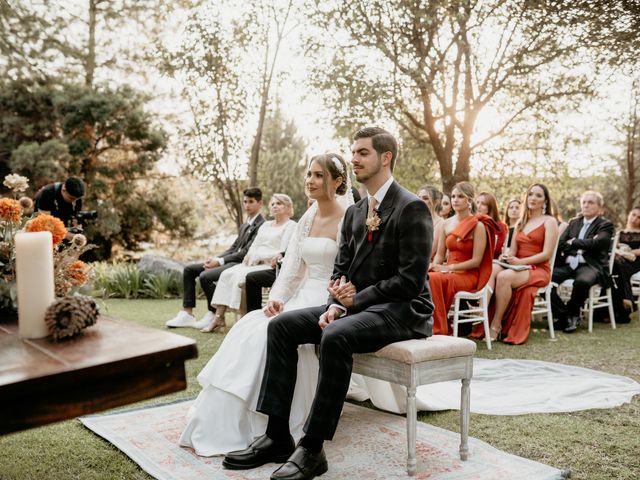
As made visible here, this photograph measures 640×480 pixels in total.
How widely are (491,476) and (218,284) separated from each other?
4.80 m

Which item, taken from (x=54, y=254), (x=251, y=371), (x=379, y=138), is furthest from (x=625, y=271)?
(x=54, y=254)

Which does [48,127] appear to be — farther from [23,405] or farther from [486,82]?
[23,405]

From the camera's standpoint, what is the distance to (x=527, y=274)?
6859 mm

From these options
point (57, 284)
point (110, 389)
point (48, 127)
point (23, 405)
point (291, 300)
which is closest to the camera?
point (23, 405)

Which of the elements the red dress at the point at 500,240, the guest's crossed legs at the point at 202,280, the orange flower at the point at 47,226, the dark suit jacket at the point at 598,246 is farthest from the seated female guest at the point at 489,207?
the orange flower at the point at 47,226

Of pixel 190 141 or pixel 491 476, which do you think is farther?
pixel 190 141

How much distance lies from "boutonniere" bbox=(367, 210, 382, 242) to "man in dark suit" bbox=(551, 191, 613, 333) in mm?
4930

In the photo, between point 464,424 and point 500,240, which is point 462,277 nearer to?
point 500,240

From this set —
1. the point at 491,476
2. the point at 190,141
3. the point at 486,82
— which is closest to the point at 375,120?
the point at 486,82

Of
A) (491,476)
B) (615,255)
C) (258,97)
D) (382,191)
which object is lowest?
(491,476)

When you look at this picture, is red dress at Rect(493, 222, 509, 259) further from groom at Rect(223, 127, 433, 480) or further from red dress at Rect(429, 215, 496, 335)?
groom at Rect(223, 127, 433, 480)

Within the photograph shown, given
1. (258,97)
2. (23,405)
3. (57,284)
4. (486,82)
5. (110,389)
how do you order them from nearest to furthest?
(23,405), (110,389), (57,284), (486,82), (258,97)

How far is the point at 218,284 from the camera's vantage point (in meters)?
7.26

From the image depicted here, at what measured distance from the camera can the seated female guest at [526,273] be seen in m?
6.73
